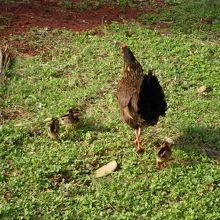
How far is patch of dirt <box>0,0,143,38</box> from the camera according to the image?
10094 millimetres

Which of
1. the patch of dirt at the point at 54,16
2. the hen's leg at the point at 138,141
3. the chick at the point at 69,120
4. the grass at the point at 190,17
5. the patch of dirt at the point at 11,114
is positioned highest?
the patch of dirt at the point at 54,16

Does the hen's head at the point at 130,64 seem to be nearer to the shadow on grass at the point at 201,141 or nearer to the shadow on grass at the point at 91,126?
the shadow on grass at the point at 91,126

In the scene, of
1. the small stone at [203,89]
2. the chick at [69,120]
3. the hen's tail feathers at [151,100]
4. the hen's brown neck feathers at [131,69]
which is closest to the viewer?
the hen's tail feathers at [151,100]

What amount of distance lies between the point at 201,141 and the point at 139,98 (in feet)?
4.05

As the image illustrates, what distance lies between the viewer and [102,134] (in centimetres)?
680

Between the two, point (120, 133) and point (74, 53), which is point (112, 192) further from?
point (74, 53)

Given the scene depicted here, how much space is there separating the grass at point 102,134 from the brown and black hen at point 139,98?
470mm

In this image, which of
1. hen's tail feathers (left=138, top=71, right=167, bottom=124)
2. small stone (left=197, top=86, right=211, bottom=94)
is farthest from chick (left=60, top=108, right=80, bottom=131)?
small stone (left=197, top=86, right=211, bottom=94)

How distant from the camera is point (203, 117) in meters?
7.16

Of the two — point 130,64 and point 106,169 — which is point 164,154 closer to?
point 106,169

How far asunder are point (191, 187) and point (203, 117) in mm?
1654

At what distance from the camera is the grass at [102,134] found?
5.61 metres

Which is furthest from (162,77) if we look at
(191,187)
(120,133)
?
(191,187)

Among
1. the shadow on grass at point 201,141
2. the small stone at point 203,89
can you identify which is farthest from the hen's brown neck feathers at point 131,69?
the small stone at point 203,89
